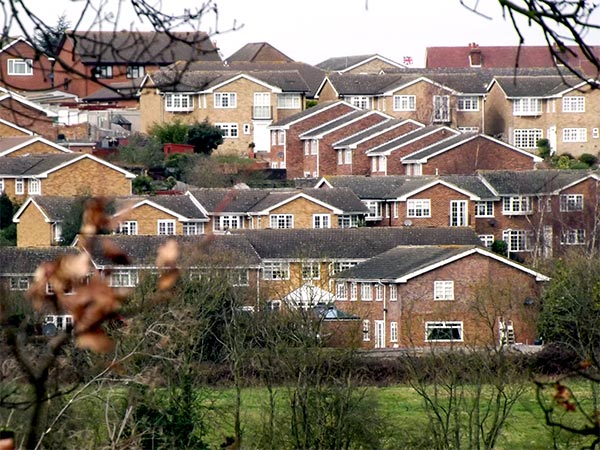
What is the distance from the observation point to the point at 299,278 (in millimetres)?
33438

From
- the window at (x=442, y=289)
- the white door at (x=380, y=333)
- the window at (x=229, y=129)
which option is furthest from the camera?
the window at (x=229, y=129)

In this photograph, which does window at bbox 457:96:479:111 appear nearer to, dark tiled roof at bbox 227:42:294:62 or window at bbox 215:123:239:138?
window at bbox 215:123:239:138

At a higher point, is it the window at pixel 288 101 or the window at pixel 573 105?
the window at pixel 288 101

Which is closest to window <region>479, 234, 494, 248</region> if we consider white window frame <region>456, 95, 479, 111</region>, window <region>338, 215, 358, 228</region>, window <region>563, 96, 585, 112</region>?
window <region>338, 215, 358, 228</region>

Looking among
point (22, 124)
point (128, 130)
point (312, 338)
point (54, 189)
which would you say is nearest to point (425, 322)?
point (312, 338)

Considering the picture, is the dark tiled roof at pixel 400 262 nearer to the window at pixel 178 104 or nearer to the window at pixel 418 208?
the window at pixel 418 208

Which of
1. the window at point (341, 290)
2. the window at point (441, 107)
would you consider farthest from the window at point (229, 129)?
the window at point (341, 290)

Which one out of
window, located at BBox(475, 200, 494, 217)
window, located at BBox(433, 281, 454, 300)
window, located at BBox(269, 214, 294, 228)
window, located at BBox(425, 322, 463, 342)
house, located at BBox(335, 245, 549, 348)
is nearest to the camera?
window, located at BBox(425, 322, 463, 342)

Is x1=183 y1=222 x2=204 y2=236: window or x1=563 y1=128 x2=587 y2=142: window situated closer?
x1=183 y1=222 x2=204 y2=236: window

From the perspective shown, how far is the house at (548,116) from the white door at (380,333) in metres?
19.2

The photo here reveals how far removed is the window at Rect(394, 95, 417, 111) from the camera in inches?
2172

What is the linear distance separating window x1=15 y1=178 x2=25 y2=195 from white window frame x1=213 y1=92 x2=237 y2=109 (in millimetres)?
13154

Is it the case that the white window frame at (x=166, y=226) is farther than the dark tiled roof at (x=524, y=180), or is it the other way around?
the dark tiled roof at (x=524, y=180)

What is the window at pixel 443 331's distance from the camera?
108 ft
